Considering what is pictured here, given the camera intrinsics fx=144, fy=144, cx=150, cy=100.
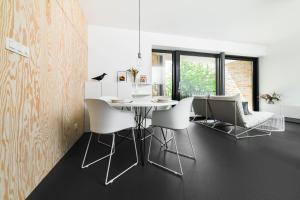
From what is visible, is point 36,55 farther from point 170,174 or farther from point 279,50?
point 279,50

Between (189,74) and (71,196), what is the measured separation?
4344mm

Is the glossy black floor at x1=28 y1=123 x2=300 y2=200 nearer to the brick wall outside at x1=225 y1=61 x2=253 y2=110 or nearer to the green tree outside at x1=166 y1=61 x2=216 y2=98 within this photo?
the green tree outside at x1=166 y1=61 x2=216 y2=98

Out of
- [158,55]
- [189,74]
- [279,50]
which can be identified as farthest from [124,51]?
[279,50]

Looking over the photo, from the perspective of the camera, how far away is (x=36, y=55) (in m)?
1.30

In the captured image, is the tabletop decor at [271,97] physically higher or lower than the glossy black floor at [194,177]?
higher

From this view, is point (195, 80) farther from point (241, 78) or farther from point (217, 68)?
point (241, 78)

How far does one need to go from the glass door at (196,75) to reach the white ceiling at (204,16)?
2.78 feet

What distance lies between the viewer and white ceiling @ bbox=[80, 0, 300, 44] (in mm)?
2668

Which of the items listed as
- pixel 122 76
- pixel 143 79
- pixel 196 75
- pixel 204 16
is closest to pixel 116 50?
pixel 122 76

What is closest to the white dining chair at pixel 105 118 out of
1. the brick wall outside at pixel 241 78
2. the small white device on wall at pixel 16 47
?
the small white device on wall at pixel 16 47

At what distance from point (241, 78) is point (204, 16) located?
3400 millimetres

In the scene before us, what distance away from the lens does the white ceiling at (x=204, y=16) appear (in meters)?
2.67

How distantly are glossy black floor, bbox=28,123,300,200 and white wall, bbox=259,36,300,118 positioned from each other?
3030mm

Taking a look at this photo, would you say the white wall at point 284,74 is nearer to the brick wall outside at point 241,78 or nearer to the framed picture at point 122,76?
the brick wall outside at point 241,78
